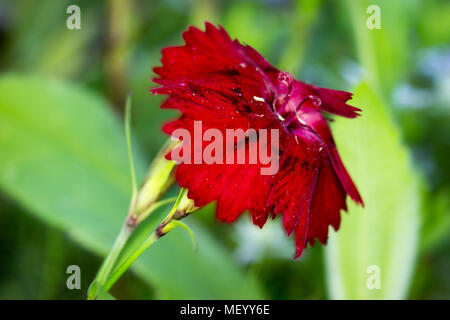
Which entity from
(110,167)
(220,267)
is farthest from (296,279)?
(110,167)

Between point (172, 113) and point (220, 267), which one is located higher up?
point (172, 113)

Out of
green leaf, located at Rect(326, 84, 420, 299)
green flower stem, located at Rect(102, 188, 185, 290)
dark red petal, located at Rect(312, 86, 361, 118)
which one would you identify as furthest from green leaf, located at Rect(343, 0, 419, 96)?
green flower stem, located at Rect(102, 188, 185, 290)

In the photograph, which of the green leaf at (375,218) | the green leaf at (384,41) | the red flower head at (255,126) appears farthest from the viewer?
the green leaf at (384,41)

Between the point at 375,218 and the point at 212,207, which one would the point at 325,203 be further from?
the point at 212,207

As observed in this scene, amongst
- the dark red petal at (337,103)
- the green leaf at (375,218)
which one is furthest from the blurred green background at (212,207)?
the dark red petal at (337,103)

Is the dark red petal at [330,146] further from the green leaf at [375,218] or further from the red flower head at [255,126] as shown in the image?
the green leaf at [375,218]

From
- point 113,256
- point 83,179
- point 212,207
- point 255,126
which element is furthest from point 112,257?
point 212,207

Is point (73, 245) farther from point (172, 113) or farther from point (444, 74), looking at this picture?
point (444, 74)
